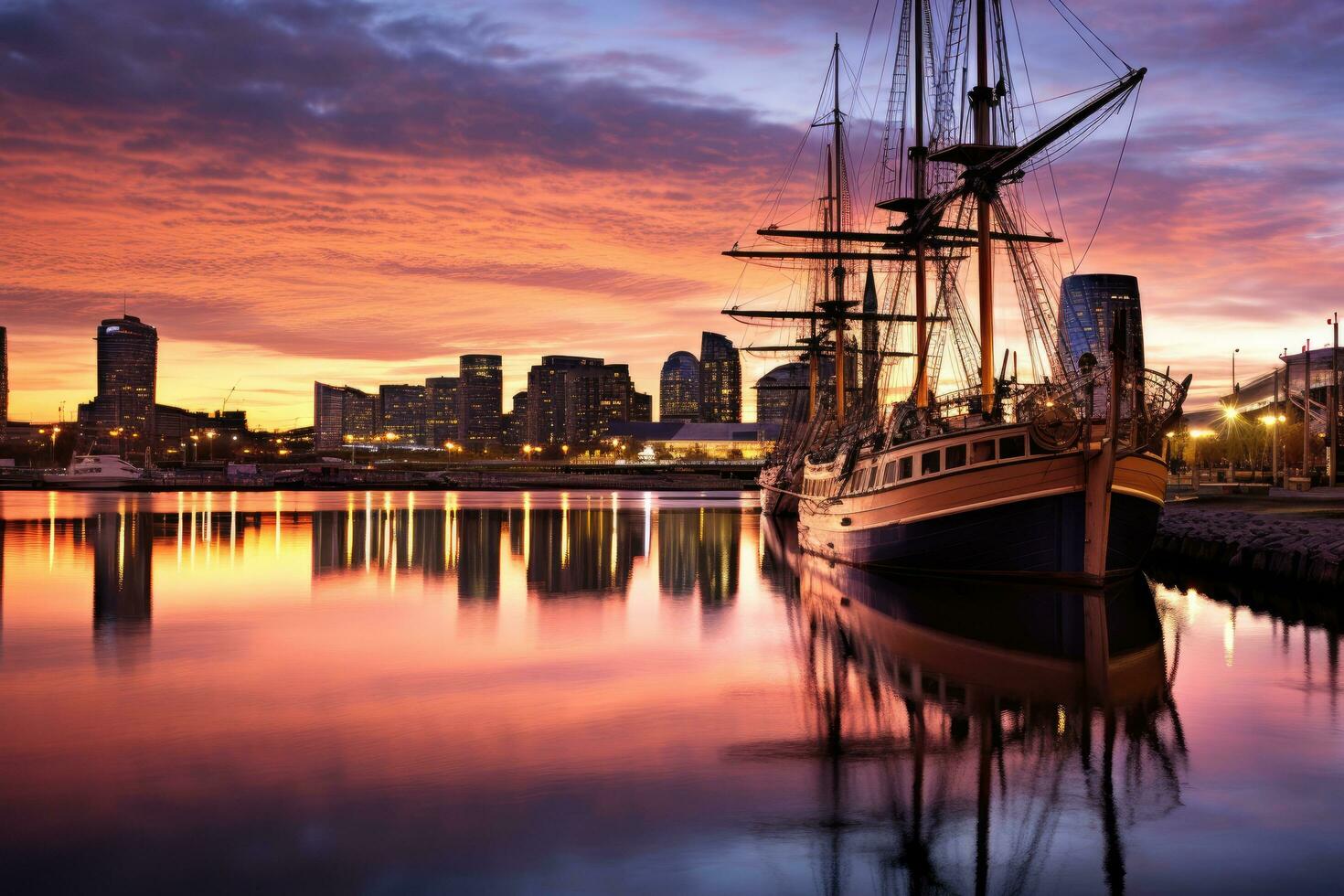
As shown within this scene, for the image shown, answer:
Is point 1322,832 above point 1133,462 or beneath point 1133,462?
beneath

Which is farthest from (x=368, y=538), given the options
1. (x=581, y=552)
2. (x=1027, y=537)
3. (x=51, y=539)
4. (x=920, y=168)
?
(x=1027, y=537)

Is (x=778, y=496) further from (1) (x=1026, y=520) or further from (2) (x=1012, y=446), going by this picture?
(2) (x=1012, y=446)

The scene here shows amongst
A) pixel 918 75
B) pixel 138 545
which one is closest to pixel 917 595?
pixel 918 75

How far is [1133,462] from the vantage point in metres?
30.9

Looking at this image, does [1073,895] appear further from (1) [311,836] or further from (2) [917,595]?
(2) [917,595]

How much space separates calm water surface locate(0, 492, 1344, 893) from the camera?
10086mm

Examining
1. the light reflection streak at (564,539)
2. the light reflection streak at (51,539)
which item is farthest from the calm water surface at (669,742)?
the light reflection streak at (564,539)

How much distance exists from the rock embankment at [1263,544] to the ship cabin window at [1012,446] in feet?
29.3

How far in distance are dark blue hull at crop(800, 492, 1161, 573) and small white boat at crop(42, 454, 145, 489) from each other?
500 feet

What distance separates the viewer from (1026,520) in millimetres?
31047

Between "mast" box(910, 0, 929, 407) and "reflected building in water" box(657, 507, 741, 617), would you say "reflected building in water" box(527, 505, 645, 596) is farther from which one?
"mast" box(910, 0, 929, 407)

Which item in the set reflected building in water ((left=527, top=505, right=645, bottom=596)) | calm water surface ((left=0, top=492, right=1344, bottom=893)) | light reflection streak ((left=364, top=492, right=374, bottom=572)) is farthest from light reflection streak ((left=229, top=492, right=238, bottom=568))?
calm water surface ((left=0, top=492, right=1344, bottom=893))

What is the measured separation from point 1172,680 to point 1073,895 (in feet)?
37.2

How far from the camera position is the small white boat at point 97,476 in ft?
551
